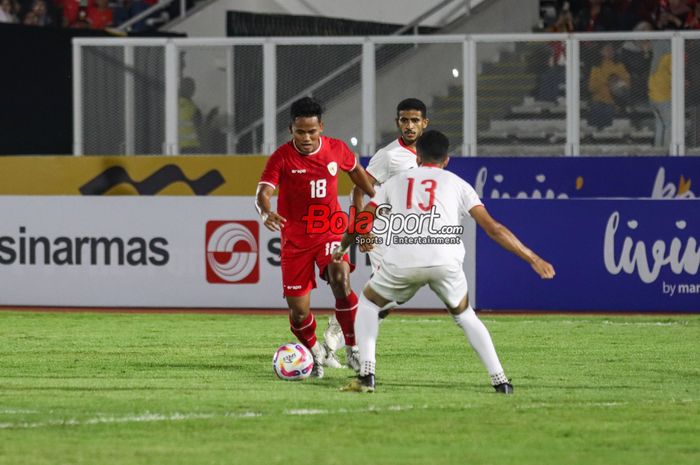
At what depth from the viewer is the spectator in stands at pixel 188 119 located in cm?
2098

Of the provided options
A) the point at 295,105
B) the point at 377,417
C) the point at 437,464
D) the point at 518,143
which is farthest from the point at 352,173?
the point at 518,143

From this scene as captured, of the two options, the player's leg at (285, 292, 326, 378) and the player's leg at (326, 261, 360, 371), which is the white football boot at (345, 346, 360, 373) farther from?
the player's leg at (285, 292, 326, 378)

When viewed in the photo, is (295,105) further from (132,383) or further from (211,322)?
(211,322)

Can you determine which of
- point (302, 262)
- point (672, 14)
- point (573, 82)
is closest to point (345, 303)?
point (302, 262)

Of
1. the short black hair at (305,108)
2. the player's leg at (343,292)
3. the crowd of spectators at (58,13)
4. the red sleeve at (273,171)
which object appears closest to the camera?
the short black hair at (305,108)

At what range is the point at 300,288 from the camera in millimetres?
11414

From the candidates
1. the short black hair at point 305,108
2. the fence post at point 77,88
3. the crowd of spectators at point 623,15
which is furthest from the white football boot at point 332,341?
the crowd of spectators at point 623,15

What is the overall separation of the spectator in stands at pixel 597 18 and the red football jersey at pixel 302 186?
39.1ft

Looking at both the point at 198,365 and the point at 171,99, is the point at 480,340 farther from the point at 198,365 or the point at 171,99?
the point at 171,99

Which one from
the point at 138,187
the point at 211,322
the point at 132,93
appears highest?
the point at 132,93

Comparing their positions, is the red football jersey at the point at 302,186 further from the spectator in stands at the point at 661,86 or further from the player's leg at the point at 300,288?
the spectator in stands at the point at 661,86

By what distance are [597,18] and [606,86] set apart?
2535 mm

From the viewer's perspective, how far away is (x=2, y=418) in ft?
28.6

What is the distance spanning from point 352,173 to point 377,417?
3322mm
